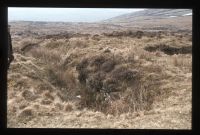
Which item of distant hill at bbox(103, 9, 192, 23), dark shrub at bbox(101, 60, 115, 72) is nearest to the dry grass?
dark shrub at bbox(101, 60, 115, 72)

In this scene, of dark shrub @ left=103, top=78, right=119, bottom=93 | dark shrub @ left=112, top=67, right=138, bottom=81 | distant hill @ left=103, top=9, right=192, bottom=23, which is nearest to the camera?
distant hill @ left=103, top=9, right=192, bottom=23

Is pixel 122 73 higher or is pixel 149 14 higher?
pixel 149 14

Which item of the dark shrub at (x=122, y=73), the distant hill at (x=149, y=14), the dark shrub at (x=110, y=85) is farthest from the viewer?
the dark shrub at (x=122, y=73)

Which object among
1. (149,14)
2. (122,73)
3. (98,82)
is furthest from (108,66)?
(149,14)

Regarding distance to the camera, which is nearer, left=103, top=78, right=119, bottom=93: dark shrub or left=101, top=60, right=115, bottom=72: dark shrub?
left=103, top=78, right=119, bottom=93: dark shrub

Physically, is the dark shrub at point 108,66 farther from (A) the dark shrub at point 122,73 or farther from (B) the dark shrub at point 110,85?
(B) the dark shrub at point 110,85

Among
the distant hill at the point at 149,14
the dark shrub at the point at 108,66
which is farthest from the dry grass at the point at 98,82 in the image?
the distant hill at the point at 149,14

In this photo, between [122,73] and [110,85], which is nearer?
[110,85]

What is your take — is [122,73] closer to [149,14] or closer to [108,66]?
[108,66]

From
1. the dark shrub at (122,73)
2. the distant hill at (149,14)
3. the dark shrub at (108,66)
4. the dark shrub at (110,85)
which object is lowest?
the dark shrub at (110,85)

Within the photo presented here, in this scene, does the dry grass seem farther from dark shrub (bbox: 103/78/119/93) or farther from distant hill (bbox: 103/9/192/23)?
distant hill (bbox: 103/9/192/23)

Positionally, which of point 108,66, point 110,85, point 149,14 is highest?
point 149,14
